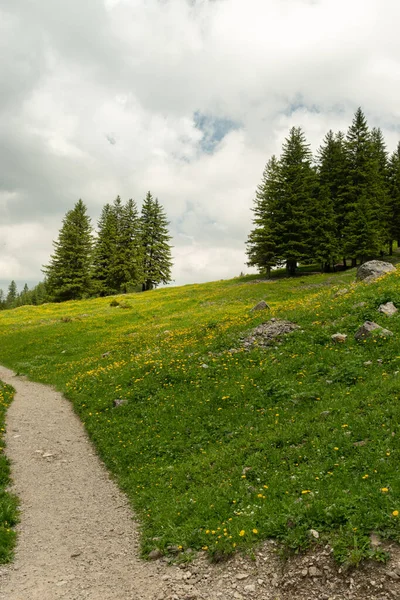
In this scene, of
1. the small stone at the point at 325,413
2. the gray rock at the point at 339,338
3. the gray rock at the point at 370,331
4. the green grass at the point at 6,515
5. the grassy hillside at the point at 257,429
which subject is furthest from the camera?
the gray rock at the point at 339,338

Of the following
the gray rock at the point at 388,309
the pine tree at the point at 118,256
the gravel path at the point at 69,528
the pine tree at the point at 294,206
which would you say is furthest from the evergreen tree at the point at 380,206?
the gravel path at the point at 69,528

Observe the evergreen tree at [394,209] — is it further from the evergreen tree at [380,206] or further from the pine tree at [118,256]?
the pine tree at [118,256]

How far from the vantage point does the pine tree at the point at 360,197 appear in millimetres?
47781

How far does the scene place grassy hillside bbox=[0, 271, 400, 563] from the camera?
277 inches

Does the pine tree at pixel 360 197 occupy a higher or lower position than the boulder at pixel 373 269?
higher

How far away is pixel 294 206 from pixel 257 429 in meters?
45.7

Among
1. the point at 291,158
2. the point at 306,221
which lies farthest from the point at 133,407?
the point at 291,158

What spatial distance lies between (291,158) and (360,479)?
181 feet

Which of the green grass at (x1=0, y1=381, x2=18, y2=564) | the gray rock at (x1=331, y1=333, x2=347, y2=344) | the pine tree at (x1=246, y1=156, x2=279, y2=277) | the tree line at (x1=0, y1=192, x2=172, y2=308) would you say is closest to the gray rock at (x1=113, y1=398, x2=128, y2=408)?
the green grass at (x1=0, y1=381, x2=18, y2=564)

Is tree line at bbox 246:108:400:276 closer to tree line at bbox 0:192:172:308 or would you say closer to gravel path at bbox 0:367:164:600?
tree line at bbox 0:192:172:308

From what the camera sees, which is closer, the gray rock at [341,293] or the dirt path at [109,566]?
the dirt path at [109,566]

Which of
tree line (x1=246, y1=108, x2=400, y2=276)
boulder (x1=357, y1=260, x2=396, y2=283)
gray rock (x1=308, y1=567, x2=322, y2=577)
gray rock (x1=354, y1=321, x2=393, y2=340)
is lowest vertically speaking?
gray rock (x1=308, y1=567, x2=322, y2=577)

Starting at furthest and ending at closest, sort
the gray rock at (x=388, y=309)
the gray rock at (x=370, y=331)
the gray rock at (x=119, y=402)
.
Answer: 1. the gray rock at (x=388, y=309)
2. the gray rock at (x=119, y=402)
3. the gray rock at (x=370, y=331)

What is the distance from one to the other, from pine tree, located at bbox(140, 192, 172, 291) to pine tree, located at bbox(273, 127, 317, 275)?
29.8 m
